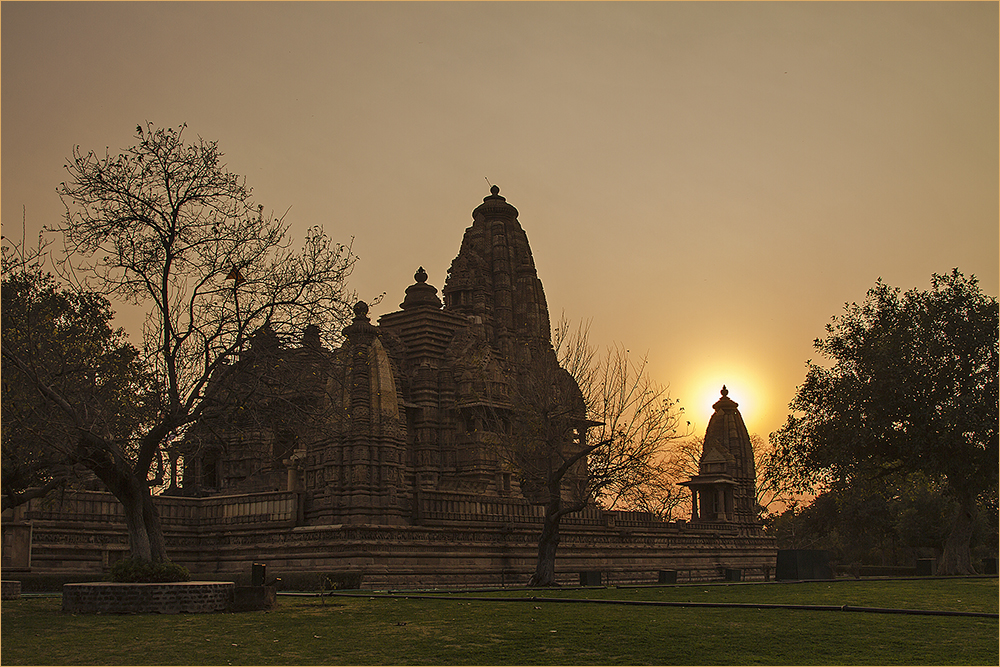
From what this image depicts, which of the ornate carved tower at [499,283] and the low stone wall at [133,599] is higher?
the ornate carved tower at [499,283]

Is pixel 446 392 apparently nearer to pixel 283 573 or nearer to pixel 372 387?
pixel 372 387

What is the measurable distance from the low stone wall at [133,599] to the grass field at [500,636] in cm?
44

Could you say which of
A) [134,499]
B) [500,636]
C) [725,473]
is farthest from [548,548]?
[725,473]

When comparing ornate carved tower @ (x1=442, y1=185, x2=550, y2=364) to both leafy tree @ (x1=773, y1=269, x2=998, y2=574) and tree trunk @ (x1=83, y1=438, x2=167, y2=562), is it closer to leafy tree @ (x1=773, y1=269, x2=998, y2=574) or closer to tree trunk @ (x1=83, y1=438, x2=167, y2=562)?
leafy tree @ (x1=773, y1=269, x2=998, y2=574)

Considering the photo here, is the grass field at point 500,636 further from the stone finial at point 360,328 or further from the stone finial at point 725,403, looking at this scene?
the stone finial at point 725,403

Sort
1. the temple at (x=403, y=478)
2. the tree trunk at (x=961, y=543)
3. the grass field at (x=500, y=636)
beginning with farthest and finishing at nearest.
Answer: the tree trunk at (x=961, y=543) → the temple at (x=403, y=478) → the grass field at (x=500, y=636)

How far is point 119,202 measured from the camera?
19.9 m

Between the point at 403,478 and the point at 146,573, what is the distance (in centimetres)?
1566

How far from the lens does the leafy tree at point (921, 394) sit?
3753cm

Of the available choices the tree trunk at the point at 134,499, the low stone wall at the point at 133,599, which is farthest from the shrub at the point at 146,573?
the tree trunk at the point at 134,499

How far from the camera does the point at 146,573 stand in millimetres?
17594

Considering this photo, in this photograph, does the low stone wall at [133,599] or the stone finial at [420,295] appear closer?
the low stone wall at [133,599]

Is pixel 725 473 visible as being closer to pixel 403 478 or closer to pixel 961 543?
pixel 961 543

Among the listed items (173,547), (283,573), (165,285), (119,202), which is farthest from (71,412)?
(173,547)
